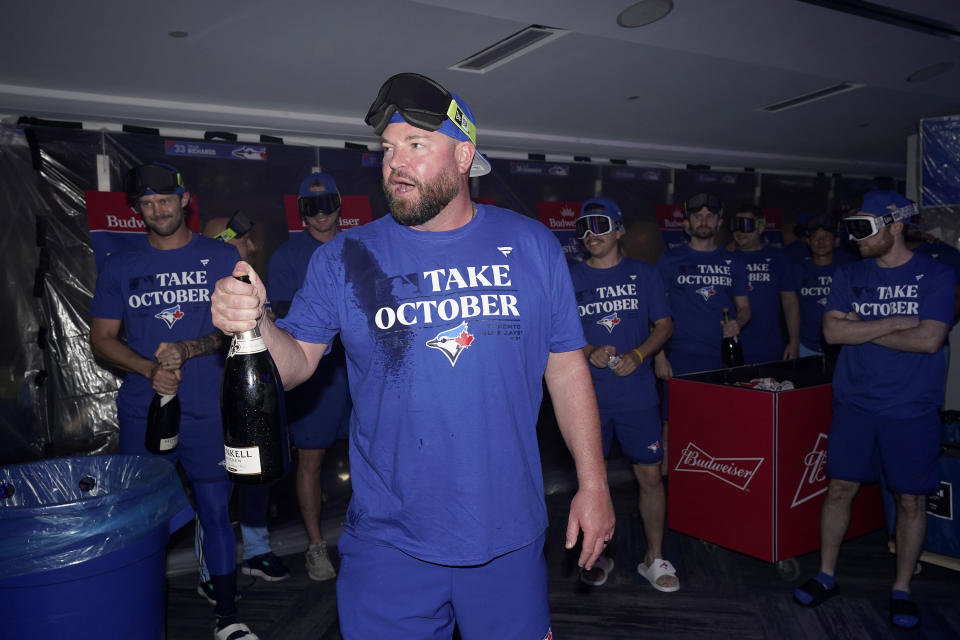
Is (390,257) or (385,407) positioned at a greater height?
(390,257)

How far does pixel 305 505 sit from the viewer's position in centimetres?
411

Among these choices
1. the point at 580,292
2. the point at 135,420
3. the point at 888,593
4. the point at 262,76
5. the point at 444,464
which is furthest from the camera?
the point at 262,76

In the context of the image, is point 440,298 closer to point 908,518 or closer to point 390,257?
point 390,257

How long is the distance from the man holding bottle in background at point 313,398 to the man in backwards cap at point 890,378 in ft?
9.50

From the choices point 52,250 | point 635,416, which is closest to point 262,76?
point 52,250

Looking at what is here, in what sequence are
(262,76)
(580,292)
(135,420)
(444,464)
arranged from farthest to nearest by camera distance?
1. (262,76)
2. (580,292)
3. (135,420)
4. (444,464)

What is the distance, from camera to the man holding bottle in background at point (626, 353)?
3854 mm

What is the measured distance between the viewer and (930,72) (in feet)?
18.2

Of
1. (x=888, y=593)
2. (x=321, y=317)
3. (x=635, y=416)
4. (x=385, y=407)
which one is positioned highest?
(x=321, y=317)

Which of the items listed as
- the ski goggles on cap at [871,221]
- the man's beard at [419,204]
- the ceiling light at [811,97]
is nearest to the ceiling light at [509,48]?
the ski goggles on cap at [871,221]

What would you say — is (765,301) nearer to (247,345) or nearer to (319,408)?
(319,408)

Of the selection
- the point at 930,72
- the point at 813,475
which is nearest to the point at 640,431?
the point at 813,475

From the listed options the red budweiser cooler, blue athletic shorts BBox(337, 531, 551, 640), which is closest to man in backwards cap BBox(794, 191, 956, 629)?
the red budweiser cooler

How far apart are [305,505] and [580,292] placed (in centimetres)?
221
